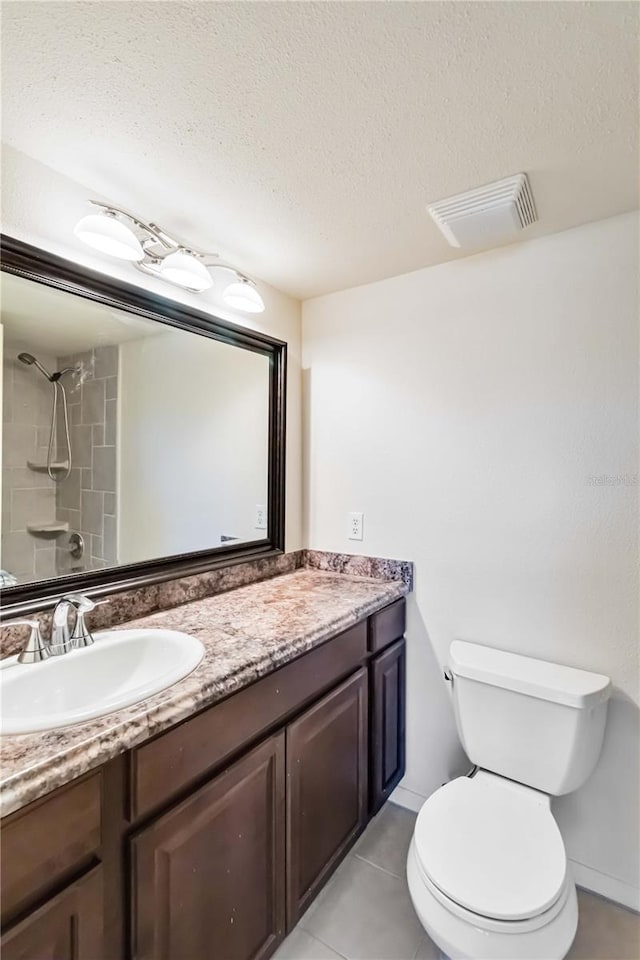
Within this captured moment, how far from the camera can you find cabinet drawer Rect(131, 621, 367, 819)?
86 cm

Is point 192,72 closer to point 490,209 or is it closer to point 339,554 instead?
point 490,209

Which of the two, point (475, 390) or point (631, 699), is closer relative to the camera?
point (631, 699)

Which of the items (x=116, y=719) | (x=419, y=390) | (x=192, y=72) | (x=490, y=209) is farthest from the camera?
(x=419, y=390)

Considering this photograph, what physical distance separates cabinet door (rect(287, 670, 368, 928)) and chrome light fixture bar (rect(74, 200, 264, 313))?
54.4 inches

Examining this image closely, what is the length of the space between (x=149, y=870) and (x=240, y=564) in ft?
3.26

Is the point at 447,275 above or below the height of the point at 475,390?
above

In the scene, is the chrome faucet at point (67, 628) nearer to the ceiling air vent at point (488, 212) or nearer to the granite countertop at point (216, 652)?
the granite countertop at point (216, 652)

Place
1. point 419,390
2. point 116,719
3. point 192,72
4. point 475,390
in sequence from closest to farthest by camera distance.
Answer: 1. point 116,719
2. point 192,72
3. point 475,390
4. point 419,390

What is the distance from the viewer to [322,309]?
206 cm

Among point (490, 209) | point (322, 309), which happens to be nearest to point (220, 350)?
point (322, 309)

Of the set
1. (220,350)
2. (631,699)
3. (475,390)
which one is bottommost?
(631,699)

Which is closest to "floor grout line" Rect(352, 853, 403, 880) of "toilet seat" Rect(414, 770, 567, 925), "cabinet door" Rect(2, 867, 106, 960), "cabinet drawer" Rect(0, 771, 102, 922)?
"toilet seat" Rect(414, 770, 567, 925)

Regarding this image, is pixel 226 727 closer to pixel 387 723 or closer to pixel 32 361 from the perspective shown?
pixel 387 723

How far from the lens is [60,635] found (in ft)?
3.51
